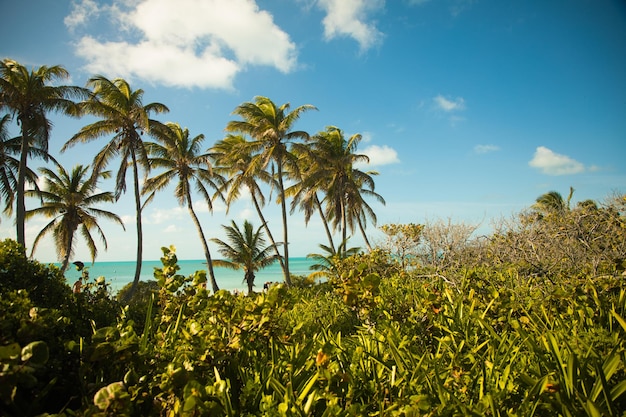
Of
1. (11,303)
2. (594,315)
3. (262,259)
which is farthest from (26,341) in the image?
(262,259)

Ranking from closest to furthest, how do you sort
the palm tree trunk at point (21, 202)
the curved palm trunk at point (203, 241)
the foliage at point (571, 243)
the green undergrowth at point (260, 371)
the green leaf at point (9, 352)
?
1. the green leaf at point (9, 352)
2. the green undergrowth at point (260, 371)
3. the foliage at point (571, 243)
4. the palm tree trunk at point (21, 202)
5. the curved palm trunk at point (203, 241)

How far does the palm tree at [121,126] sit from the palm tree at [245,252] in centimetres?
520

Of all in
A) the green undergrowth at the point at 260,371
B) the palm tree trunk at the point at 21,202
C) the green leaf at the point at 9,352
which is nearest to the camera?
the green leaf at the point at 9,352

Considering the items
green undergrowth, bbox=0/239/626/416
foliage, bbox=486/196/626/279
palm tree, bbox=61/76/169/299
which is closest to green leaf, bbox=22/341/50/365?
green undergrowth, bbox=0/239/626/416

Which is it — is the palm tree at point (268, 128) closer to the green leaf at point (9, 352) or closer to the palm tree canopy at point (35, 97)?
the palm tree canopy at point (35, 97)

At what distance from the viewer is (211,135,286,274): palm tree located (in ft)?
68.7

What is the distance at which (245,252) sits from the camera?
21719mm

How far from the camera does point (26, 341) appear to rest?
140cm

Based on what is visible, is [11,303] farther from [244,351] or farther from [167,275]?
[244,351]

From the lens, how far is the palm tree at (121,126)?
1705 cm

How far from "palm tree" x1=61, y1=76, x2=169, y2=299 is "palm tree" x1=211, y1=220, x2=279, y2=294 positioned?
5199 millimetres

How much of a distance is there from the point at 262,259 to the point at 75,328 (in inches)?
797

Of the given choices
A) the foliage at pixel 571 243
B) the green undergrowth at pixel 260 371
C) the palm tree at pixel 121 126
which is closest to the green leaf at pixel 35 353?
the green undergrowth at pixel 260 371

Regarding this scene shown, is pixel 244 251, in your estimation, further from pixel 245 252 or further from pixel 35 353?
pixel 35 353
